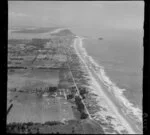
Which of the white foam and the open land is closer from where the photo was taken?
the open land

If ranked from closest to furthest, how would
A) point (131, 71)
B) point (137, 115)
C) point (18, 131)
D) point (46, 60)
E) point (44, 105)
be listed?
point (18, 131), point (137, 115), point (44, 105), point (131, 71), point (46, 60)

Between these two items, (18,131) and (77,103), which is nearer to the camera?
(18,131)

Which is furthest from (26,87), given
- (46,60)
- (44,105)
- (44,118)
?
(46,60)

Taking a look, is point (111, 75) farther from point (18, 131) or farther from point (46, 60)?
point (18, 131)

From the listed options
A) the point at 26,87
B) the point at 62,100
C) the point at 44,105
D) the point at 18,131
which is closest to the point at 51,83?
the point at 26,87

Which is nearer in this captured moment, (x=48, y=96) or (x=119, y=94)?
(x=48, y=96)

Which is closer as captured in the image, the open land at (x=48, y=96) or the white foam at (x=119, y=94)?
the open land at (x=48, y=96)
